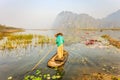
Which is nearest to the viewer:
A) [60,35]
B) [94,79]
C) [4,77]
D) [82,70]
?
[94,79]

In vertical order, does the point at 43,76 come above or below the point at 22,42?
below

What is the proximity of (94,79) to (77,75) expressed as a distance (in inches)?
81.2

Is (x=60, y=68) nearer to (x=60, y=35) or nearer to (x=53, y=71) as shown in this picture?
(x=53, y=71)

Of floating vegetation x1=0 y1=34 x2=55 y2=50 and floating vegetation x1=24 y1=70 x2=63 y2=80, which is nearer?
floating vegetation x1=24 y1=70 x2=63 y2=80

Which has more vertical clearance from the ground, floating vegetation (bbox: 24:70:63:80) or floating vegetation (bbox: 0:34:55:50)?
floating vegetation (bbox: 0:34:55:50)

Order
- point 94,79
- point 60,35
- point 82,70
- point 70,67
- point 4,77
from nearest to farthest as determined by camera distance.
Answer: point 94,79
point 4,77
point 82,70
point 70,67
point 60,35

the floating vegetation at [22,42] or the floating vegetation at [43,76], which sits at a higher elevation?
the floating vegetation at [22,42]

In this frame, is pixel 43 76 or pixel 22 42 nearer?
pixel 43 76

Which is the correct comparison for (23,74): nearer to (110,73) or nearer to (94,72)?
(94,72)

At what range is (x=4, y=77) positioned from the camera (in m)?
15.5

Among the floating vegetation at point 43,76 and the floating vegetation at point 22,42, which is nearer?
the floating vegetation at point 43,76

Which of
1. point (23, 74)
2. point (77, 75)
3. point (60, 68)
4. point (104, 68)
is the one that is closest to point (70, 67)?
point (60, 68)

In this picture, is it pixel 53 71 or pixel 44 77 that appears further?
pixel 53 71

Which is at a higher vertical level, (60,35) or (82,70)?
(60,35)
